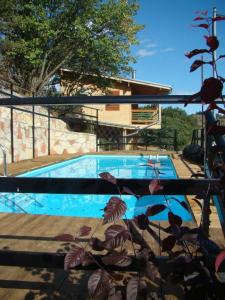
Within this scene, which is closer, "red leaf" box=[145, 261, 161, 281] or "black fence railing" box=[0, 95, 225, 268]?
"red leaf" box=[145, 261, 161, 281]

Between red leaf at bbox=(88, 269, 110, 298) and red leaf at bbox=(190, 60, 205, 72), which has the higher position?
red leaf at bbox=(190, 60, 205, 72)

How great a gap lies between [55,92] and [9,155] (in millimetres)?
8508

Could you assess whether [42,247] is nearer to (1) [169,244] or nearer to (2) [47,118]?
(1) [169,244]

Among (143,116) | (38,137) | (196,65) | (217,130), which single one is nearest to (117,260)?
(217,130)

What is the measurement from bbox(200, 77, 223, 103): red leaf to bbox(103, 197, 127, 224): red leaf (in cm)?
35

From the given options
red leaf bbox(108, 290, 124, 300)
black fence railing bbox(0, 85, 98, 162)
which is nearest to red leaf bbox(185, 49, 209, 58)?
red leaf bbox(108, 290, 124, 300)

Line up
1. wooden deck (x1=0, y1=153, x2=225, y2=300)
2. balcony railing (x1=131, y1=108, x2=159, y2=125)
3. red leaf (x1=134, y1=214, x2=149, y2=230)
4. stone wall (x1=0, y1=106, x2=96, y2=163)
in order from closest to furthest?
red leaf (x1=134, y1=214, x2=149, y2=230) → wooden deck (x1=0, y1=153, x2=225, y2=300) → stone wall (x1=0, y1=106, x2=96, y2=163) → balcony railing (x1=131, y1=108, x2=159, y2=125)

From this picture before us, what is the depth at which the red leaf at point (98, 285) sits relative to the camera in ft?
3.10

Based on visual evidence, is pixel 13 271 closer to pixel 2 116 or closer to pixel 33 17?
pixel 2 116

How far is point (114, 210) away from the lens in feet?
3.20

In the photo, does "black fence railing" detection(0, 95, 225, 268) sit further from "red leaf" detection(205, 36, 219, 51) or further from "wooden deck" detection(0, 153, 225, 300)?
"wooden deck" detection(0, 153, 225, 300)

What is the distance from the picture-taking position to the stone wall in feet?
30.5

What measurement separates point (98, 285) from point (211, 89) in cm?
58

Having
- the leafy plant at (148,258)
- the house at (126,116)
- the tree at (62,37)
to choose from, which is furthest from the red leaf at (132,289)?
the house at (126,116)
